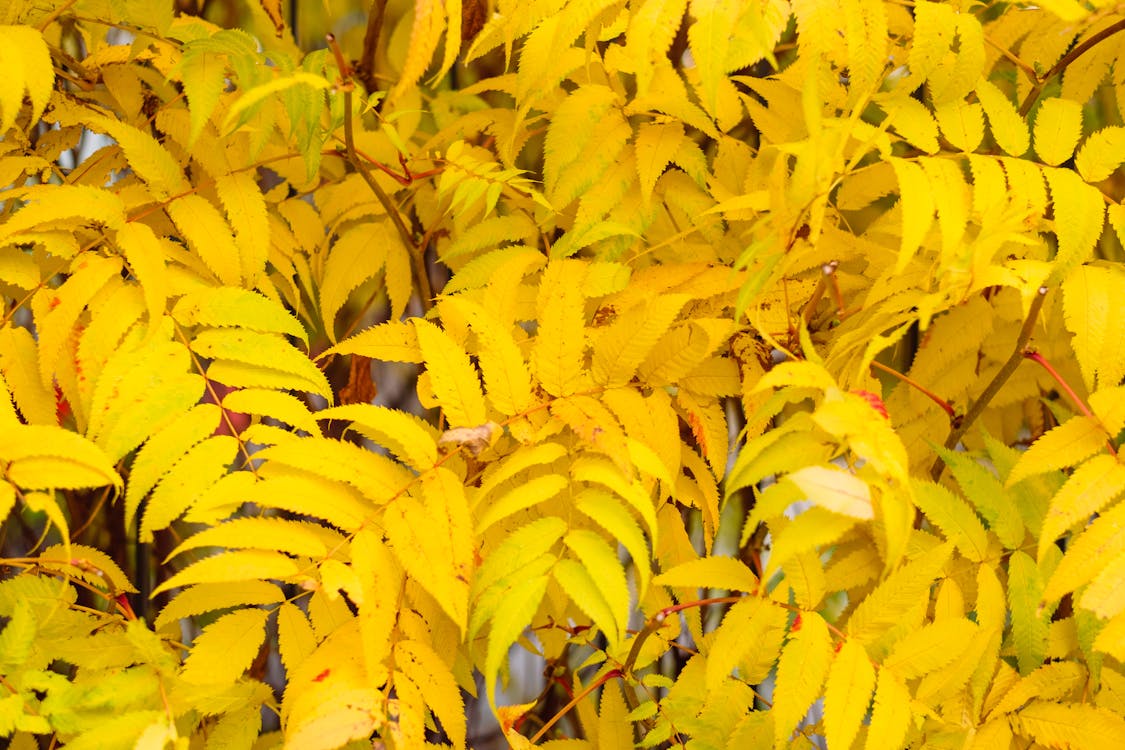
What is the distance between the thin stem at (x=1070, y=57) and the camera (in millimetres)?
1120

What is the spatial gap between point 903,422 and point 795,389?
30 centimetres

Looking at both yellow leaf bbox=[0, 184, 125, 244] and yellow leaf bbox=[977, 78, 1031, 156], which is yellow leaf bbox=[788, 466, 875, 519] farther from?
yellow leaf bbox=[0, 184, 125, 244]

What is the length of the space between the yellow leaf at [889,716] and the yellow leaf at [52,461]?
2.40 ft

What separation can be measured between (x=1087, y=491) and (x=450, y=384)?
618mm

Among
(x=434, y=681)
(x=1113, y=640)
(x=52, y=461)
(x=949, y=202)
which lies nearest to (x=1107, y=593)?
(x=1113, y=640)

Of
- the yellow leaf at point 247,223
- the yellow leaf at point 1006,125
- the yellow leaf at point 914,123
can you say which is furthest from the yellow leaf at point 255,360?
the yellow leaf at point 1006,125

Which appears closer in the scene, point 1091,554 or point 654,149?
point 1091,554

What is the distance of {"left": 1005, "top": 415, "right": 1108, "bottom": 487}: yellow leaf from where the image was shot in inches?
39.4

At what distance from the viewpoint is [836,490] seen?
0.79 metres

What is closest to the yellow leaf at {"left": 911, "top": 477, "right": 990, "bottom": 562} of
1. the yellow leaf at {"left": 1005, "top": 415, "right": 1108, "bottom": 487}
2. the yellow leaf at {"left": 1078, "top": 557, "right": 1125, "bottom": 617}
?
the yellow leaf at {"left": 1005, "top": 415, "right": 1108, "bottom": 487}

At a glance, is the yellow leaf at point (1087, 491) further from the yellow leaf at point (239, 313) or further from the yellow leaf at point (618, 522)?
the yellow leaf at point (239, 313)

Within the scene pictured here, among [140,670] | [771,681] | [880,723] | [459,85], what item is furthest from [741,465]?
[459,85]

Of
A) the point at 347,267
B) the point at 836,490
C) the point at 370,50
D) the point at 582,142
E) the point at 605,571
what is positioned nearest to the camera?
the point at 836,490

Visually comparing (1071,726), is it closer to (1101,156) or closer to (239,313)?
(1101,156)
